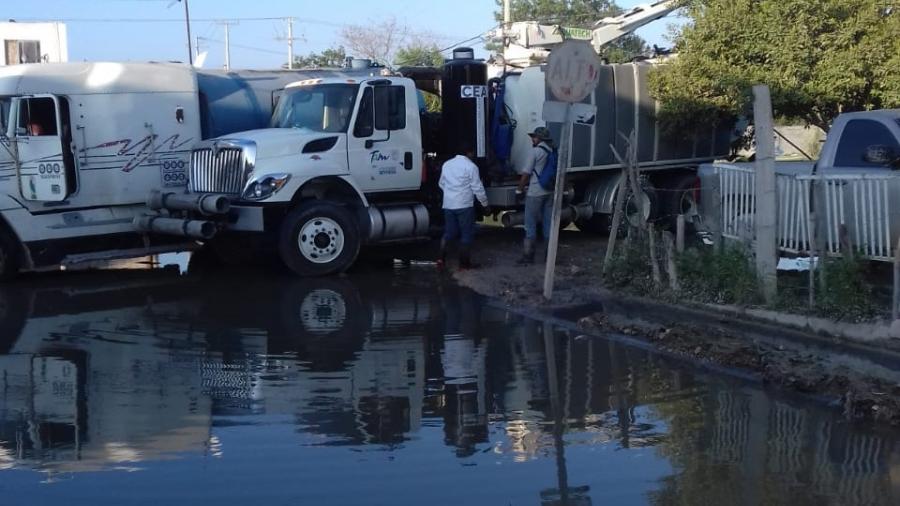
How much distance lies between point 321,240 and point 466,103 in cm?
320

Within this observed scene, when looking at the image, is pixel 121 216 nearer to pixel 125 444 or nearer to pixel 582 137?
pixel 582 137

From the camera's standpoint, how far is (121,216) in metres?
14.4

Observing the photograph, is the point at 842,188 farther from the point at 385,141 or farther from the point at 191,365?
the point at 385,141

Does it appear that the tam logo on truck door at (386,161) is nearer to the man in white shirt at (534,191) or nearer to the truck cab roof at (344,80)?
the truck cab roof at (344,80)

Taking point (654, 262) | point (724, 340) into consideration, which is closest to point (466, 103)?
point (654, 262)

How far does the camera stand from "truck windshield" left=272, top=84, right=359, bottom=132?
1427 centimetres

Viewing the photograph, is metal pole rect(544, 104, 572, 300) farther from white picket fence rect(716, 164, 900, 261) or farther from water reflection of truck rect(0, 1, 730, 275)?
water reflection of truck rect(0, 1, 730, 275)

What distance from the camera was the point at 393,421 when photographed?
7.08 metres

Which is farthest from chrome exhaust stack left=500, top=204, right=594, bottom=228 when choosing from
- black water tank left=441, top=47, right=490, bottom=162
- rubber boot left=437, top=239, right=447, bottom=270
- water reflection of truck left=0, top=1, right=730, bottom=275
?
rubber boot left=437, top=239, right=447, bottom=270

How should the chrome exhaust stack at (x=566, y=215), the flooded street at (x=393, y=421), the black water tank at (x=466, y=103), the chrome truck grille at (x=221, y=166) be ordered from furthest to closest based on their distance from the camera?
the chrome exhaust stack at (x=566, y=215) → the black water tank at (x=466, y=103) → the chrome truck grille at (x=221, y=166) → the flooded street at (x=393, y=421)

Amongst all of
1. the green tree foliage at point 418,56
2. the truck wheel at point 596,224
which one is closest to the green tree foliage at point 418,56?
the green tree foliage at point 418,56

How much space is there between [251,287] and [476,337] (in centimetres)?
425

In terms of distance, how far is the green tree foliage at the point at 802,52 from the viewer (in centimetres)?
1317

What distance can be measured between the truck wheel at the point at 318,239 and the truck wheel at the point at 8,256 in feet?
11.3
